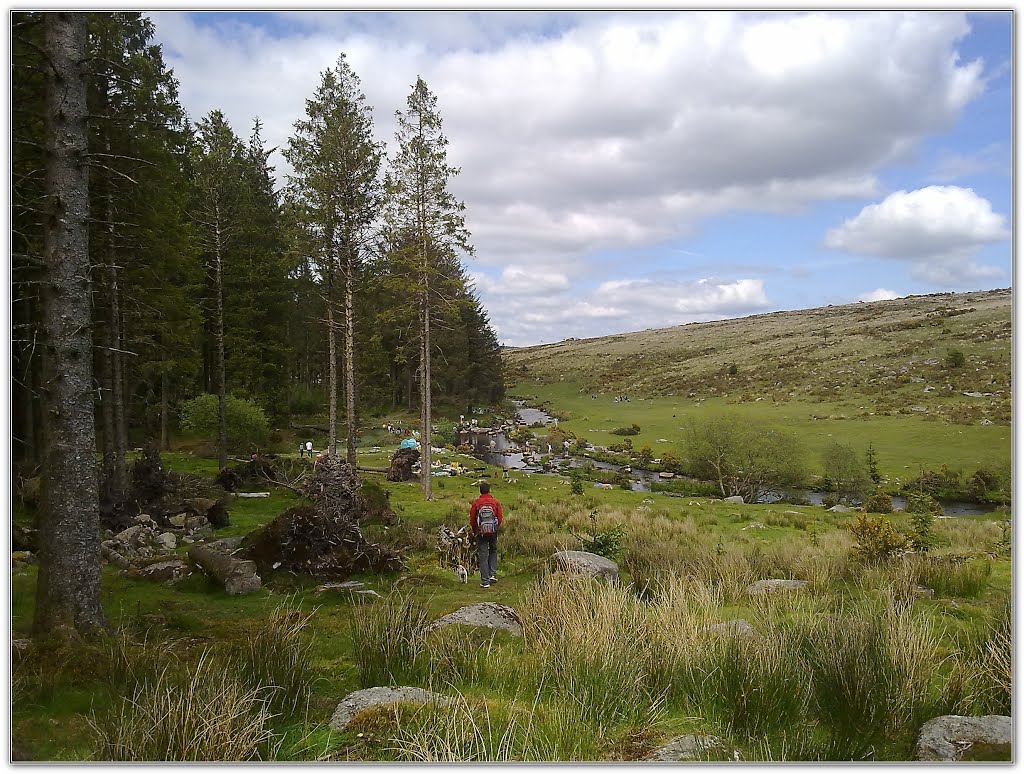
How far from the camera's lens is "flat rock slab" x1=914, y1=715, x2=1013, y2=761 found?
3871 mm

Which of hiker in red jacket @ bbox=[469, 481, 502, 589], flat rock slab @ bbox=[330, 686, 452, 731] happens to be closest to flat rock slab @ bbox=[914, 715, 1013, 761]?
flat rock slab @ bbox=[330, 686, 452, 731]

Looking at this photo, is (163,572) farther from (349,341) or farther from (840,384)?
(840,384)

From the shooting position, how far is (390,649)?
548 centimetres

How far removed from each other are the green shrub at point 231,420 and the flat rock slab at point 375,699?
26561 millimetres

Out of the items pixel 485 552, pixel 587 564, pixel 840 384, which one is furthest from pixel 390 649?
pixel 840 384

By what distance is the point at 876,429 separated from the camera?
3859cm

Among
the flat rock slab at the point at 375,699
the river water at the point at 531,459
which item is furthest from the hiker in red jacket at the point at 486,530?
the river water at the point at 531,459

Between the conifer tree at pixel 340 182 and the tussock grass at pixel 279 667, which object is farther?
the conifer tree at pixel 340 182

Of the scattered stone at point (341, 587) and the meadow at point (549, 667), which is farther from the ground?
the meadow at point (549, 667)

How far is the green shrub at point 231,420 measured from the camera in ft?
92.1

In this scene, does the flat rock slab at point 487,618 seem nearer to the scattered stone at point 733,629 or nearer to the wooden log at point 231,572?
the scattered stone at point 733,629

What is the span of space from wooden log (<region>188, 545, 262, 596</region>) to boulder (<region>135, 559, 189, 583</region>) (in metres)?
0.44

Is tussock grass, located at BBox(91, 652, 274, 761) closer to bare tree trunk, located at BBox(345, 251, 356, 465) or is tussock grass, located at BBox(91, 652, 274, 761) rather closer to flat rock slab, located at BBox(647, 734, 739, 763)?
flat rock slab, located at BBox(647, 734, 739, 763)

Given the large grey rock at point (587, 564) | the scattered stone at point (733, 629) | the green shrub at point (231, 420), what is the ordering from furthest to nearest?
the green shrub at point (231, 420)
the large grey rock at point (587, 564)
the scattered stone at point (733, 629)
